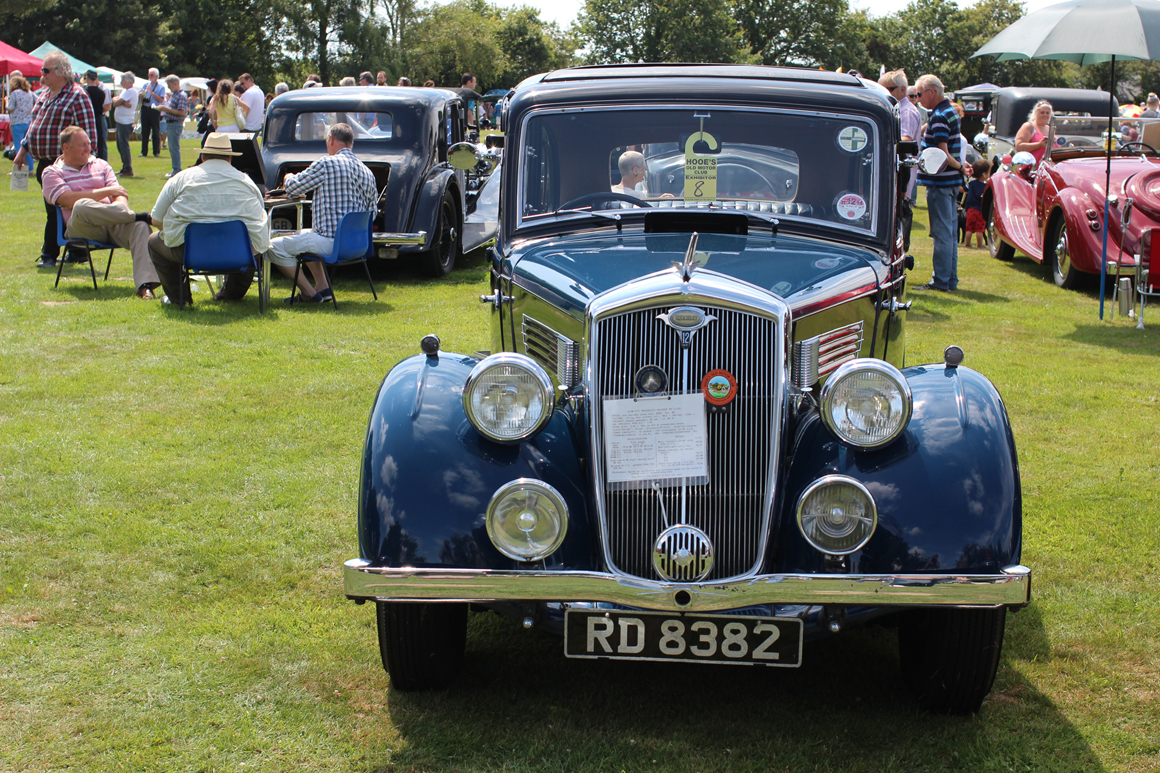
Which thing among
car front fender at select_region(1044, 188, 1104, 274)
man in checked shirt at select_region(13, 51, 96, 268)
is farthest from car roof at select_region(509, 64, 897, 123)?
man in checked shirt at select_region(13, 51, 96, 268)

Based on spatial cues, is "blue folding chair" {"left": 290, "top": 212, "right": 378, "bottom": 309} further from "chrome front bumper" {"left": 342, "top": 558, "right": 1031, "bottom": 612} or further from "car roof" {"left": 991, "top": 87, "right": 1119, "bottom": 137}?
"car roof" {"left": 991, "top": 87, "right": 1119, "bottom": 137}

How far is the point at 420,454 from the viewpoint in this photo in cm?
314

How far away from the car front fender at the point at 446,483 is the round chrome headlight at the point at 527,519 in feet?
0.16

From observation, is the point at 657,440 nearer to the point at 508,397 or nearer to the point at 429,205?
the point at 508,397

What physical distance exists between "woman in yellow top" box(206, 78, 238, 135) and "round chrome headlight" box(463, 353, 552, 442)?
14559 millimetres

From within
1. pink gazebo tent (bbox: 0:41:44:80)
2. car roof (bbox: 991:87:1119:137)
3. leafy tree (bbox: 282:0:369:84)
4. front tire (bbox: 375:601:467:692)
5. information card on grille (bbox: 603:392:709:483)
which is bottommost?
front tire (bbox: 375:601:467:692)

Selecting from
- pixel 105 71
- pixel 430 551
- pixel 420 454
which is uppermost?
pixel 105 71

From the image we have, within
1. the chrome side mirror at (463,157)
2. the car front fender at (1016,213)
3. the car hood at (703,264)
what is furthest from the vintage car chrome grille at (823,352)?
the car front fender at (1016,213)

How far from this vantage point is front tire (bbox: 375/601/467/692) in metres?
3.20

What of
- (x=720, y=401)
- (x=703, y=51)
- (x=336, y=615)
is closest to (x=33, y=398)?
(x=336, y=615)

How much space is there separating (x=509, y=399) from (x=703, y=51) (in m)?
75.5

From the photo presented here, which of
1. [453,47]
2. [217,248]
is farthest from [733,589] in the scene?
[453,47]

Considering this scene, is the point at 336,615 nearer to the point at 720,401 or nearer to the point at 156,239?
the point at 720,401

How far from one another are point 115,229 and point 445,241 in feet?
11.4
